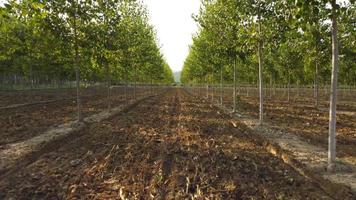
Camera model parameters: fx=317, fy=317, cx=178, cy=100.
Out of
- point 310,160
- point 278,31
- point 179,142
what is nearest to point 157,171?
point 179,142

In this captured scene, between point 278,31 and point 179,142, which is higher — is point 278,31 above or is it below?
above

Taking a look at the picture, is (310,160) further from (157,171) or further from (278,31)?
(278,31)

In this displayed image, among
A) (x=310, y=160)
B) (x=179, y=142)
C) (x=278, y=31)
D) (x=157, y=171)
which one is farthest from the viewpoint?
(x=278, y=31)

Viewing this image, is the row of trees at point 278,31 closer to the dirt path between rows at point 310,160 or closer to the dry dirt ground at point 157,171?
the dirt path between rows at point 310,160

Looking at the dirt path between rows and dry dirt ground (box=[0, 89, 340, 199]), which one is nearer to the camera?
dry dirt ground (box=[0, 89, 340, 199])

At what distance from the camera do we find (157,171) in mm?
7953

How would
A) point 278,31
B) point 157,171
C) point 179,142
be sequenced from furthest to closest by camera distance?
point 278,31
point 179,142
point 157,171

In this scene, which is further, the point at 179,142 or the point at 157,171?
the point at 179,142

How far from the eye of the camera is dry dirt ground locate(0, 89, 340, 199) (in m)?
6.57

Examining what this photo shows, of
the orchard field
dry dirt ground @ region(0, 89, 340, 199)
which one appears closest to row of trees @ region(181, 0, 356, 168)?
the orchard field

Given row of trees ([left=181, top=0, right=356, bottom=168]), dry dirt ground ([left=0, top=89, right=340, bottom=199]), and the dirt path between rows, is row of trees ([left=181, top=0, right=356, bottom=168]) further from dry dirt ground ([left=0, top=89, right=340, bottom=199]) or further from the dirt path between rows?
dry dirt ground ([left=0, top=89, right=340, bottom=199])

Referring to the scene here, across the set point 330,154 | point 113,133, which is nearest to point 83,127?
point 113,133

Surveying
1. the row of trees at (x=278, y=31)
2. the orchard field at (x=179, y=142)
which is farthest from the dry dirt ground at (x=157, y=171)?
the row of trees at (x=278, y=31)

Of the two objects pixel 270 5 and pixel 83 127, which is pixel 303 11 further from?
pixel 83 127
